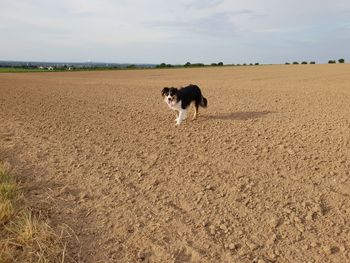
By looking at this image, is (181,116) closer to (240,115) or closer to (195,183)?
(240,115)

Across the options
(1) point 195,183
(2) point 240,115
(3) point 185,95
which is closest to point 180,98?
(3) point 185,95

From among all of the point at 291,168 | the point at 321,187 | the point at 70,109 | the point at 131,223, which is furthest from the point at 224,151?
the point at 70,109

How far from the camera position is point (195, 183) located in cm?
591

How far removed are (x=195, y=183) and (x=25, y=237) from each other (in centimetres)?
246

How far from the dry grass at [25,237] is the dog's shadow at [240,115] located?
19.1 ft

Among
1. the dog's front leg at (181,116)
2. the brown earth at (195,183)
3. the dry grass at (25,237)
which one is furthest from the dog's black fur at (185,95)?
the dry grass at (25,237)

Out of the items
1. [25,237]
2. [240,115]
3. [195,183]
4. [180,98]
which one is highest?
[180,98]

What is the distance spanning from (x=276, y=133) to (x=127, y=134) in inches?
124

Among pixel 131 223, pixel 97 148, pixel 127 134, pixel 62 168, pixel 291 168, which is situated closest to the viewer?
pixel 131 223

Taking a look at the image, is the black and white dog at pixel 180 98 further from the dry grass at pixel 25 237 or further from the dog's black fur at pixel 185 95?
the dry grass at pixel 25 237

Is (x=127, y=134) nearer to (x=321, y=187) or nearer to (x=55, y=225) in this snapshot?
(x=55, y=225)

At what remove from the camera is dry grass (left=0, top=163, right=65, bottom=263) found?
14.2 feet

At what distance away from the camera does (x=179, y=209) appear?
204 inches

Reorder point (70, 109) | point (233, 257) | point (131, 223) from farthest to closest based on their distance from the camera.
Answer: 1. point (70, 109)
2. point (131, 223)
3. point (233, 257)
